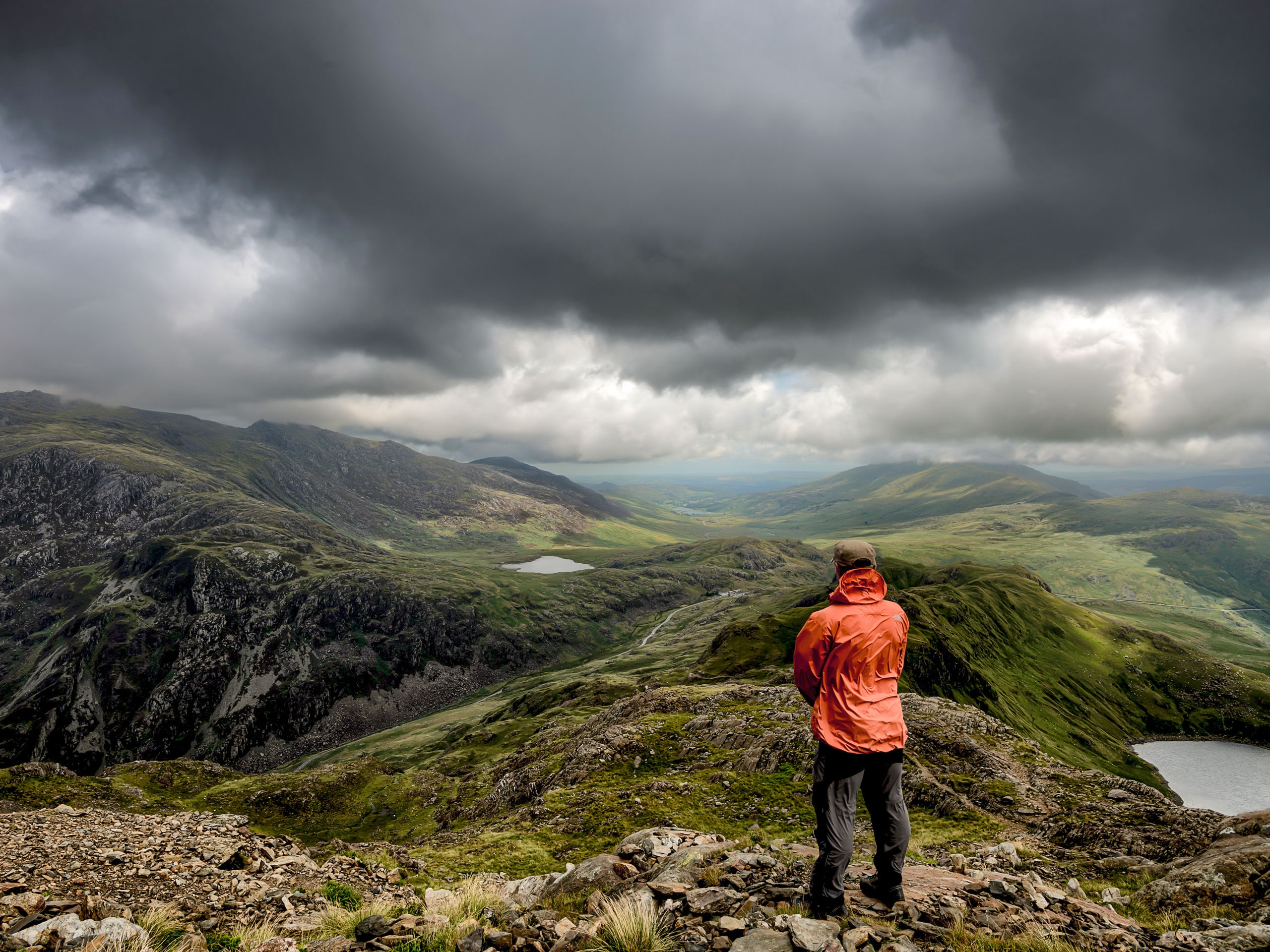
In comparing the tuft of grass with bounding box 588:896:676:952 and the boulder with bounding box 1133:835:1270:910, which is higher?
the tuft of grass with bounding box 588:896:676:952

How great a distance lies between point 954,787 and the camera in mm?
25422

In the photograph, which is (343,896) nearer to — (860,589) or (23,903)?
(23,903)

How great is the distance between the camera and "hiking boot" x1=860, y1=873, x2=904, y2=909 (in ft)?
28.1

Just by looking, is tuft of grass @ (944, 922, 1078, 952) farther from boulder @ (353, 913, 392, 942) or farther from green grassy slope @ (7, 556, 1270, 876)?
green grassy slope @ (7, 556, 1270, 876)

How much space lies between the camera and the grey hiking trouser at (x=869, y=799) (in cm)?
863

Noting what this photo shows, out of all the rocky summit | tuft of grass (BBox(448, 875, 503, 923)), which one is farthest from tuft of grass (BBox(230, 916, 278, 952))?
tuft of grass (BBox(448, 875, 503, 923))

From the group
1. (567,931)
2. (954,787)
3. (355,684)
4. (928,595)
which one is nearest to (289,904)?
(567,931)

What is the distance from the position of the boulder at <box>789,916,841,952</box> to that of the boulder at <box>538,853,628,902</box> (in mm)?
6614

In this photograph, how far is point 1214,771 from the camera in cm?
11481

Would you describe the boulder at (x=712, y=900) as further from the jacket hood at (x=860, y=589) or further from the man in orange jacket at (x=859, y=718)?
the jacket hood at (x=860, y=589)

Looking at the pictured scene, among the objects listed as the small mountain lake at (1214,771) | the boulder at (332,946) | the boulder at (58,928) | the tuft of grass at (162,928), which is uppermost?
the boulder at (58,928)

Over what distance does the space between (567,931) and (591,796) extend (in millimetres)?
24624

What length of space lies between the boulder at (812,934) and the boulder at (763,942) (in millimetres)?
118

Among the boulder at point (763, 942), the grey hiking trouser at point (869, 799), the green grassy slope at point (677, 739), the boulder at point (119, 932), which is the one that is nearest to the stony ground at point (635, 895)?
the boulder at point (763, 942)
